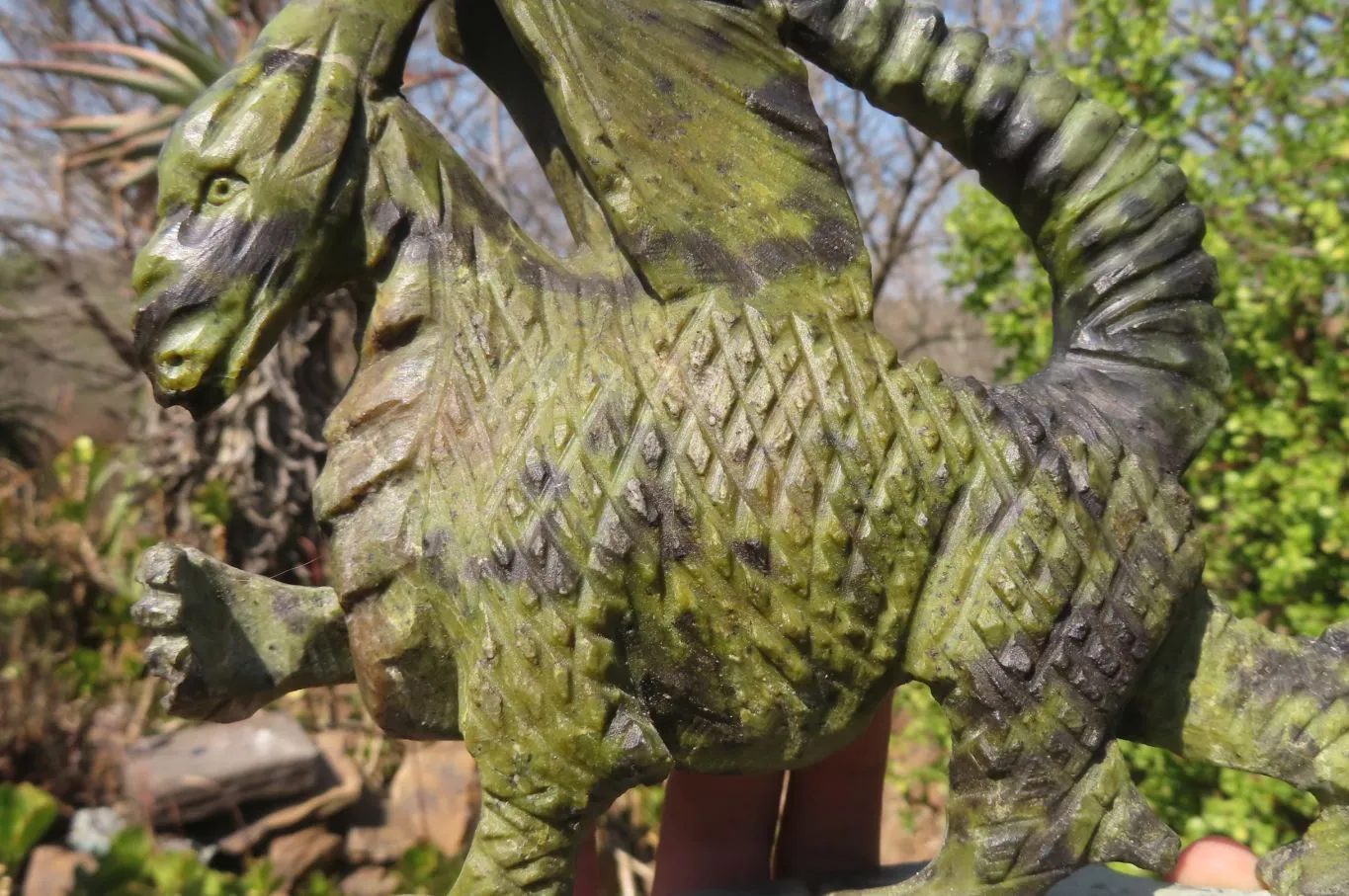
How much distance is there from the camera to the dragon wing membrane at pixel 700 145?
35.0 inches

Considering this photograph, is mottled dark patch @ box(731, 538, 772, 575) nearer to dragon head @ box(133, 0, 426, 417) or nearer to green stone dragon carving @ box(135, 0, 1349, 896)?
green stone dragon carving @ box(135, 0, 1349, 896)

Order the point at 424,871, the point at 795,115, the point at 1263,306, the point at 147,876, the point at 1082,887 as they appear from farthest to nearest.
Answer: the point at 424,871
the point at 147,876
the point at 1263,306
the point at 1082,887
the point at 795,115

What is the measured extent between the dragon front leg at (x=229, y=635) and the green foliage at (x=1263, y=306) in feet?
5.98

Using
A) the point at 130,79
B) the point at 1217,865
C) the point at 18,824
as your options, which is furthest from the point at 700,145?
the point at 130,79

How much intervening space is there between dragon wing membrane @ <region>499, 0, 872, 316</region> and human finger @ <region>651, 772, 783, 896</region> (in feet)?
2.64

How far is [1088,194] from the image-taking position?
0.98 metres

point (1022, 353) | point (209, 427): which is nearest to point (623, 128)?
point (1022, 353)

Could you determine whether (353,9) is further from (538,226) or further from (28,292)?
(28,292)

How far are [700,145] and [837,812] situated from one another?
990 mm

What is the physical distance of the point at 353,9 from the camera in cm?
88

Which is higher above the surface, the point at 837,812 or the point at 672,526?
the point at 672,526

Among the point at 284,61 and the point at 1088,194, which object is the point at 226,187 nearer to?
the point at 284,61

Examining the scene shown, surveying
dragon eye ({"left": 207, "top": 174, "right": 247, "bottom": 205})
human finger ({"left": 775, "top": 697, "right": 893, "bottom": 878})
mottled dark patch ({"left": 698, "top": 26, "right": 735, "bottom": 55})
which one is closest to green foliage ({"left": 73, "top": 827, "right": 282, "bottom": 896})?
human finger ({"left": 775, "top": 697, "right": 893, "bottom": 878})

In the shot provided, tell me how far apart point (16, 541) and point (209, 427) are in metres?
0.85
